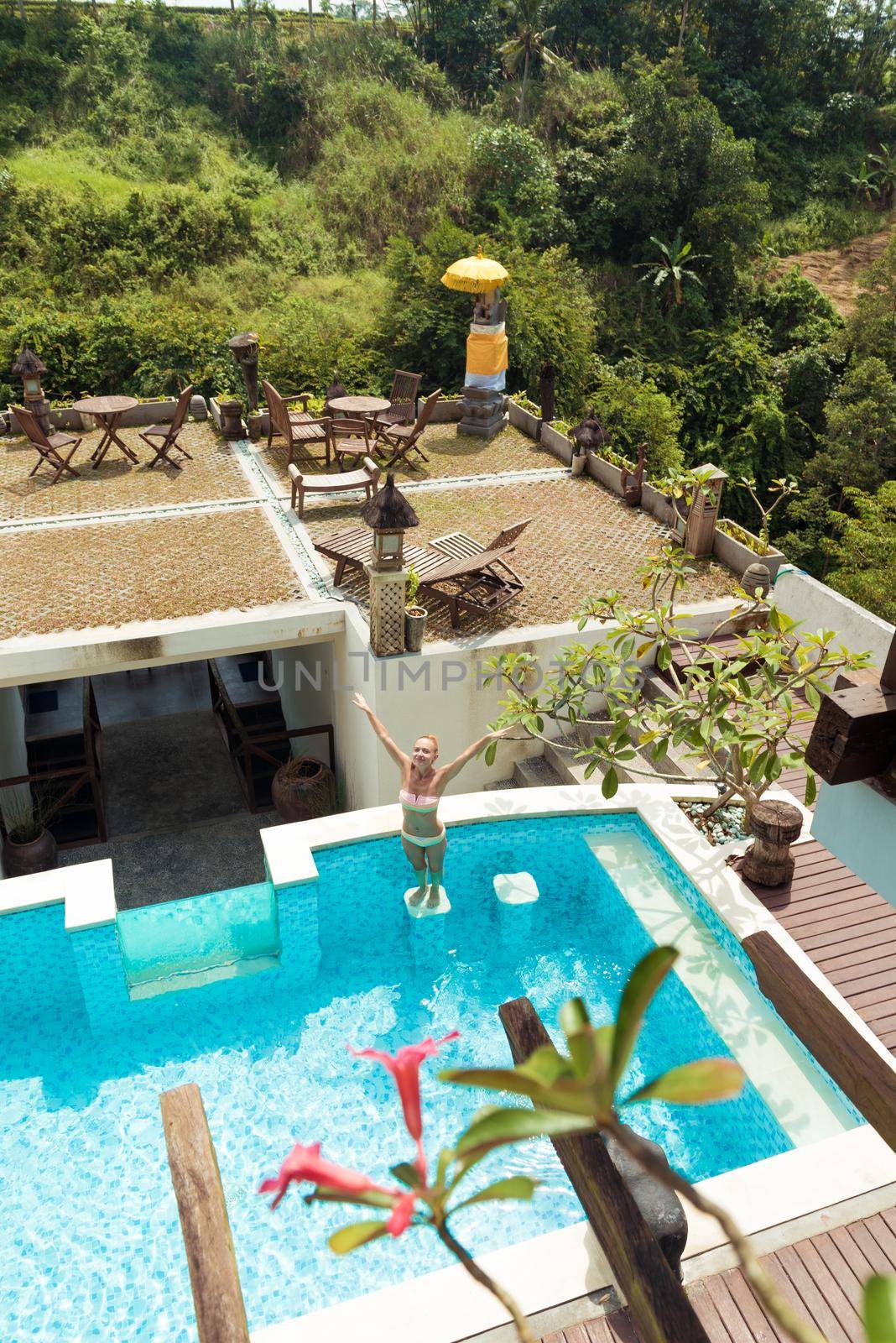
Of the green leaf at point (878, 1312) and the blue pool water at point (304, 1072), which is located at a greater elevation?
the green leaf at point (878, 1312)

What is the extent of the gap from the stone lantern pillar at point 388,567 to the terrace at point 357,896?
0.26 metres

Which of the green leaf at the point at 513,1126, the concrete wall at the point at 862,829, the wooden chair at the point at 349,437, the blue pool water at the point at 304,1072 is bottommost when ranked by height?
the blue pool water at the point at 304,1072

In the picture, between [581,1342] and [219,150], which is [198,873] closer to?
[581,1342]

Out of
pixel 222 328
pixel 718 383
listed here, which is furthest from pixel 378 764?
pixel 718 383

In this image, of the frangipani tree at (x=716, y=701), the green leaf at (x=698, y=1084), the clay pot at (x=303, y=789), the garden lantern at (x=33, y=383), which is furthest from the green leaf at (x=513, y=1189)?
the garden lantern at (x=33, y=383)

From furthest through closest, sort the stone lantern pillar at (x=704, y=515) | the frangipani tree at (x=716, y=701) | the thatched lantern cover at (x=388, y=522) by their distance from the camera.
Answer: the stone lantern pillar at (x=704, y=515), the thatched lantern cover at (x=388, y=522), the frangipani tree at (x=716, y=701)

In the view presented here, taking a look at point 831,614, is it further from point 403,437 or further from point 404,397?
point 404,397

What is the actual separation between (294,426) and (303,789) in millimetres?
5379

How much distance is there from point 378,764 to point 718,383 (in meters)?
18.7

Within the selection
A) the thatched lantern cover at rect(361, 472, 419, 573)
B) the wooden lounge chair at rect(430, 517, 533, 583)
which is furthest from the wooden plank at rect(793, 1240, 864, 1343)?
the wooden lounge chair at rect(430, 517, 533, 583)

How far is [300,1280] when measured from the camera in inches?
192

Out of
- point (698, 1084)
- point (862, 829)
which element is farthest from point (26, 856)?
point (698, 1084)

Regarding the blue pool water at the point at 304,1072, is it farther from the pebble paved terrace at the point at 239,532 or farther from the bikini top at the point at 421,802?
the pebble paved terrace at the point at 239,532

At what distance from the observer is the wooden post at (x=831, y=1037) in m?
1.85
